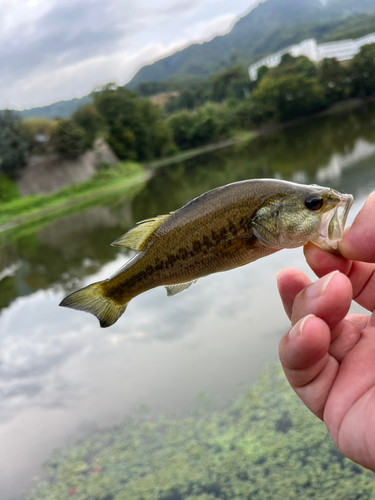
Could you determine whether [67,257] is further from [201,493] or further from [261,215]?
[261,215]

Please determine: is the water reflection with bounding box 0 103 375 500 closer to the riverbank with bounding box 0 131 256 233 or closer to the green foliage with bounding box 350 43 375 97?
the riverbank with bounding box 0 131 256 233

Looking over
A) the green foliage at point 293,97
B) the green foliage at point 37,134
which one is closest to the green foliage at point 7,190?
the green foliage at point 37,134

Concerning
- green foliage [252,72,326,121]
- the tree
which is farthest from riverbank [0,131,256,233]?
the tree

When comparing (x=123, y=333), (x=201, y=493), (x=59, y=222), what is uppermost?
(x=59, y=222)

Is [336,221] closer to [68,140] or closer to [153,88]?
[68,140]

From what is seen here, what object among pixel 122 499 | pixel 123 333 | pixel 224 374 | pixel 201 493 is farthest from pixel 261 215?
pixel 123 333
